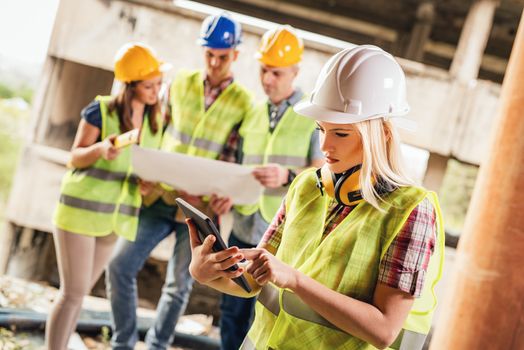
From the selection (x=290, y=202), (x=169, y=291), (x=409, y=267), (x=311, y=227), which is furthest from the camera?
(x=169, y=291)

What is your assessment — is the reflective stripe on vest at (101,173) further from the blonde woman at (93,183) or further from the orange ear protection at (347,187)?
the orange ear protection at (347,187)

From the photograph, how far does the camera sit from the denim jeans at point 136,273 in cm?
357

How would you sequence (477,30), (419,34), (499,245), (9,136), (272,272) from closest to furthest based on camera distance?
1. (272,272)
2. (499,245)
3. (477,30)
4. (419,34)
5. (9,136)

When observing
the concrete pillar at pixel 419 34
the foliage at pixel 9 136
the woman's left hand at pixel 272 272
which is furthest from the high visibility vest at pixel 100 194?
the foliage at pixel 9 136

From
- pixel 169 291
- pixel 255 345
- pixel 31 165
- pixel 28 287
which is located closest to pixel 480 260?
pixel 255 345

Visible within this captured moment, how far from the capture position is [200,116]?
3676 mm

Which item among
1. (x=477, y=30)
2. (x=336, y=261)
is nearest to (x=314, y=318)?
(x=336, y=261)

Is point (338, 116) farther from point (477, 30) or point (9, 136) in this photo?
point (9, 136)

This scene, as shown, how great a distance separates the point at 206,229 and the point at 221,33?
2.32 meters

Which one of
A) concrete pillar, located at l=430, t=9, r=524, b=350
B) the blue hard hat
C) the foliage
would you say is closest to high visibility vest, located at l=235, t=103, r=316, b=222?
the blue hard hat

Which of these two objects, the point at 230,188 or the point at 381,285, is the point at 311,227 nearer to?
the point at 381,285

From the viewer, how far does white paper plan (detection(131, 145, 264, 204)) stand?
331 cm

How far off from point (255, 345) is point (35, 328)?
299 centimetres

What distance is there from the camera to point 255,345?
5.71ft
